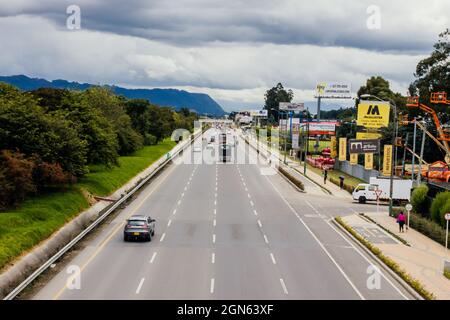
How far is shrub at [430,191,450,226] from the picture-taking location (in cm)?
4403

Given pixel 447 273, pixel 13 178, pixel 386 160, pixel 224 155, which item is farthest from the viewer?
pixel 224 155

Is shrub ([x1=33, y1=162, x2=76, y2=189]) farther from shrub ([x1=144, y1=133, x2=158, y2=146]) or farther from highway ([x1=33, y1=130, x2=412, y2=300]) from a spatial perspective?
shrub ([x1=144, y1=133, x2=158, y2=146])

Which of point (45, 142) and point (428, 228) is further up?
point (45, 142)

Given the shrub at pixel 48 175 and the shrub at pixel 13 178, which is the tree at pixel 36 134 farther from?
the shrub at pixel 13 178

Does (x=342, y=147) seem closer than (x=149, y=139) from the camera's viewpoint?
Yes

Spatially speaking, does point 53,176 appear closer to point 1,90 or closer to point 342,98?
point 1,90

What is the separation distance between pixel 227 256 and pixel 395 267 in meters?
8.40

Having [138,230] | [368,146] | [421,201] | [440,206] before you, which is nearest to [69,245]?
[138,230]

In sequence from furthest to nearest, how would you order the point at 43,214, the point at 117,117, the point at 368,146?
the point at 117,117, the point at 368,146, the point at 43,214

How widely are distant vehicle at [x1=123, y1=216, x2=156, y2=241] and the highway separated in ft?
1.49

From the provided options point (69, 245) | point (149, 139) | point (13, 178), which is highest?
point (13, 178)

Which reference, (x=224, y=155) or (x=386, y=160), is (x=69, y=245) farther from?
(x=224, y=155)

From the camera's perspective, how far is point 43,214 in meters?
40.5
